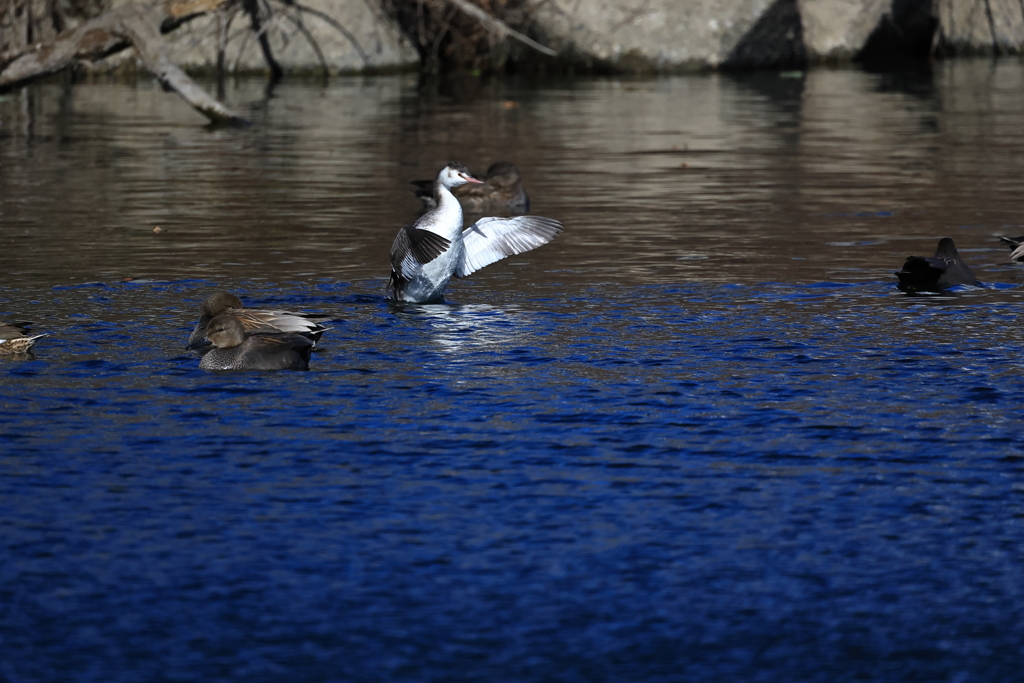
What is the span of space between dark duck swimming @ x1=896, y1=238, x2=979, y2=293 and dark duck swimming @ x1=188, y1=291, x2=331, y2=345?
12.6ft

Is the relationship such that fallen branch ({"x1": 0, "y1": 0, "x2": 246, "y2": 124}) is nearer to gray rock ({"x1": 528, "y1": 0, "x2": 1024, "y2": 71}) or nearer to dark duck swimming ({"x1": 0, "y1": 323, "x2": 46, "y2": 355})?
gray rock ({"x1": 528, "y1": 0, "x2": 1024, "y2": 71})

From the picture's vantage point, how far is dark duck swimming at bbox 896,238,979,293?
31.3 ft

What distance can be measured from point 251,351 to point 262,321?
13.0 inches

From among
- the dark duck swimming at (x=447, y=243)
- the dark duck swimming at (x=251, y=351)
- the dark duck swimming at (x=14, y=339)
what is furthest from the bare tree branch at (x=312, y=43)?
the dark duck swimming at (x=251, y=351)

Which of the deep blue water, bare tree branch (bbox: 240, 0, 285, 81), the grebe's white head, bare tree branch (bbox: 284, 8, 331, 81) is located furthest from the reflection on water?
bare tree branch (bbox: 284, 8, 331, 81)

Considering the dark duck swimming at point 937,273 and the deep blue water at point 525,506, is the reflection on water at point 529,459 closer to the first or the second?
the deep blue water at point 525,506

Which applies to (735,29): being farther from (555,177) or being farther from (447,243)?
(447,243)

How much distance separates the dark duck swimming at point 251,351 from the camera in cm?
755

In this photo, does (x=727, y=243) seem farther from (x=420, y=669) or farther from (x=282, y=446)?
(x=420, y=669)

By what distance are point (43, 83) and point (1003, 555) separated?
2811cm

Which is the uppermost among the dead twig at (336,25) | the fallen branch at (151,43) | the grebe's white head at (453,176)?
the dead twig at (336,25)

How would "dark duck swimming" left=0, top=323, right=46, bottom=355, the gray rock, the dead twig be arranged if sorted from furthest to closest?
the gray rock < the dead twig < "dark duck swimming" left=0, top=323, right=46, bottom=355

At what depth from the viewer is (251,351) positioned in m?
7.56

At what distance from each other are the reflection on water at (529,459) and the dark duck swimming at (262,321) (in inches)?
8.1
